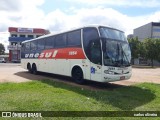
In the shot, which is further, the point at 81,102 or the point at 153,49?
the point at 153,49

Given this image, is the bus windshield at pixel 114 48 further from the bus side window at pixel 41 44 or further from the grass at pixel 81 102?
the bus side window at pixel 41 44

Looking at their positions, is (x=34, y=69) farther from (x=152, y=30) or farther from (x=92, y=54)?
(x=152, y=30)

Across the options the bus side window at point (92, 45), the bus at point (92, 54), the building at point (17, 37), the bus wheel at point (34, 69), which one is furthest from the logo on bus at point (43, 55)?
the building at point (17, 37)

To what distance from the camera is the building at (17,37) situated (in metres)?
64.1

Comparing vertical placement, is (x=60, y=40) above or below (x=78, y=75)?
above

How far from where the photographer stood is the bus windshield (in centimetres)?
1179

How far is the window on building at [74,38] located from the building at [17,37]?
51713mm

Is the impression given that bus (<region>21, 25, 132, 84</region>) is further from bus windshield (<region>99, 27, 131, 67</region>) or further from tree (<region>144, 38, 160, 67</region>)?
tree (<region>144, 38, 160, 67</region>)

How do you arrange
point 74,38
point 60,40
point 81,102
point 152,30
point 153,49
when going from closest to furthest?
point 81,102, point 74,38, point 60,40, point 153,49, point 152,30

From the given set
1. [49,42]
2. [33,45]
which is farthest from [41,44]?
[33,45]

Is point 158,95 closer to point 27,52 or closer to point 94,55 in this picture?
point 94,55

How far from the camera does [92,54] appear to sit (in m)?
12.5

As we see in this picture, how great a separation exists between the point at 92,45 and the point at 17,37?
5537cm

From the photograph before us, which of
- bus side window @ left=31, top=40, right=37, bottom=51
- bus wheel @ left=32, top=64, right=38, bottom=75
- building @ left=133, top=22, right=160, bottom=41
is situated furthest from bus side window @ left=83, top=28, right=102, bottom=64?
building @ left=133, top=22, right=160, bottom=41
